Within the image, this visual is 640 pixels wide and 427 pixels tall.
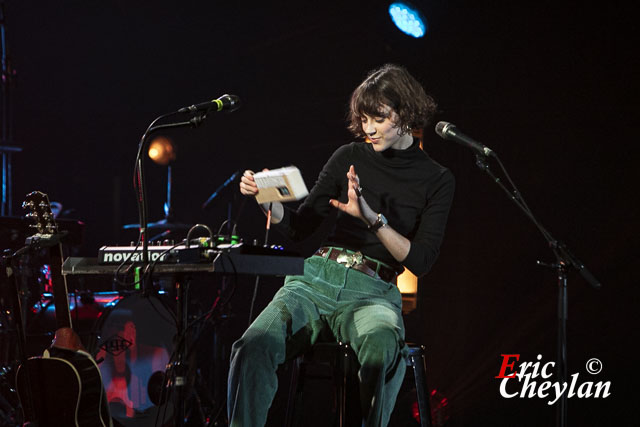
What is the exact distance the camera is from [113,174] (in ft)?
20.6

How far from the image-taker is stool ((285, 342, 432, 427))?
2367 millimetres

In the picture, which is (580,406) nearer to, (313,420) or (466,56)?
(313,420)

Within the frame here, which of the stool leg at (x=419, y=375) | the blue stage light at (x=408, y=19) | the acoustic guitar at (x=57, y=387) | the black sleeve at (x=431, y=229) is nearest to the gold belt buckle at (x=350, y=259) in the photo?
the black sleeve at (x=431, y=229)

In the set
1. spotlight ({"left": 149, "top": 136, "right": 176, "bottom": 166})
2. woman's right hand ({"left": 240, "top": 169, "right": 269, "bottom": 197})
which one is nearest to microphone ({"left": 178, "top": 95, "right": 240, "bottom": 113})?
woman's right hand ({"left": 240, "top": 169, "right": 269, "bottom": 197})

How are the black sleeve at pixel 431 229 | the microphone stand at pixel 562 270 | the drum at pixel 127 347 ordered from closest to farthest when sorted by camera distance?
the black sleeve at pixel 431 229
the microphone stand at pixel 562 270
the drum at pixel 127 347

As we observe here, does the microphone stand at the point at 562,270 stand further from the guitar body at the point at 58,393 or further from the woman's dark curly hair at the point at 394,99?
the guitar body at the point at 58,393

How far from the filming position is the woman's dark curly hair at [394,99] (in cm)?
279

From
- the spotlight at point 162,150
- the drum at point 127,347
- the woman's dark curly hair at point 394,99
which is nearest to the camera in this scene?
the woman's dark curly hair at point 394,99

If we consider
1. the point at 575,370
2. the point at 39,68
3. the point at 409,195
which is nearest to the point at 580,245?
the point at 575,370

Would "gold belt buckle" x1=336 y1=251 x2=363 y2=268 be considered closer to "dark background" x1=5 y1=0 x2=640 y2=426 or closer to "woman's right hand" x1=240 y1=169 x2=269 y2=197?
"woman's right hand" x1=240 y1=169 x2=269 y2=197

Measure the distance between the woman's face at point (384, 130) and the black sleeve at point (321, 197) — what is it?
17 centimetres

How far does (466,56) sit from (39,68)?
3.95m

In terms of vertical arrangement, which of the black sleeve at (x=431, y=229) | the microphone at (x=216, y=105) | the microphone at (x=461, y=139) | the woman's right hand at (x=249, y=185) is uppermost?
the microphone at (x=216, y=105)

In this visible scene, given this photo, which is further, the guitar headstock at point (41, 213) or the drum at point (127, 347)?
the drum at point (127, 347)
